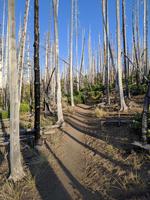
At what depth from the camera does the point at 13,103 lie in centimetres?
919

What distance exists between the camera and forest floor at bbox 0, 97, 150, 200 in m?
7.63

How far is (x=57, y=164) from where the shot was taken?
10.3m

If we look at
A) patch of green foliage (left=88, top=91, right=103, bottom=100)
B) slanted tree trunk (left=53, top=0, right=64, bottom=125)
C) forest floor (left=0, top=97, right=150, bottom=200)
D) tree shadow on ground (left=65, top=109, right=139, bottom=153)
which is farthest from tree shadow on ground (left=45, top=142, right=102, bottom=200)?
patch of green foliage (left=88, top=91, right=103, bottom=100)

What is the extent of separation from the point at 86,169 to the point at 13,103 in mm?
2962

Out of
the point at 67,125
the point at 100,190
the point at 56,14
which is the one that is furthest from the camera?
the point at 56,14

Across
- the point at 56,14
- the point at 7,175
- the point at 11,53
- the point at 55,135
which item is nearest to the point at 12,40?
the point at 11,53

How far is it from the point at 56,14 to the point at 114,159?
10.2 meters

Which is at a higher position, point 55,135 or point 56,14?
point 56,14

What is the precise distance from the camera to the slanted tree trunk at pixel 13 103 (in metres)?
9.18

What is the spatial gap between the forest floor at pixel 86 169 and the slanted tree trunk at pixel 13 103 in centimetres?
41

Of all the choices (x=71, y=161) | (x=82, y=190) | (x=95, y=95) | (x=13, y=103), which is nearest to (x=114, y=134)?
(x=71, y=161)

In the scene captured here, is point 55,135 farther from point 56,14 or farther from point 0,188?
point 56,14

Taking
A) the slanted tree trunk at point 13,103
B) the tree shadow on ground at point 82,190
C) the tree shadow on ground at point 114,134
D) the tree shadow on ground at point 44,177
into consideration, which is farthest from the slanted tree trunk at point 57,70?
the slanted tree trunk at point 13,103

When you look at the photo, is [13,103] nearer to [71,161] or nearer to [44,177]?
[44,177]
